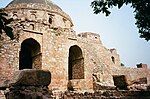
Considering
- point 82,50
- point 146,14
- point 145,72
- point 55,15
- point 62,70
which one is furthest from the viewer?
point 145,72

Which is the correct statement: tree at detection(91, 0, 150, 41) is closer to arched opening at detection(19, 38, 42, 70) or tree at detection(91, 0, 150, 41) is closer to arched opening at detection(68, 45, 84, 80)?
arched opening at detection(19, 38, 42, 70)

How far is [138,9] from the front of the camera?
30.4ft

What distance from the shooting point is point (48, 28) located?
18.6 metres

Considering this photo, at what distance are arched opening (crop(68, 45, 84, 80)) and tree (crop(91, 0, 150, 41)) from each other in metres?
11.0

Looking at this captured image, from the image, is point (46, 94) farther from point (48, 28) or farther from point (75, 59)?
point (75, 59)

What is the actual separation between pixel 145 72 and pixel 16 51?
21702mm

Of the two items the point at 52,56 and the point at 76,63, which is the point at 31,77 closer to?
the point at 52,56

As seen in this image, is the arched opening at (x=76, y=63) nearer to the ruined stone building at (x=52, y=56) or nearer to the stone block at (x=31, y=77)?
the ruined stone building at (x=52, y=56)

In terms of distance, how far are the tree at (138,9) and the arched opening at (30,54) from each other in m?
9.19

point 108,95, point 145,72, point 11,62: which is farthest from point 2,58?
point 145,72

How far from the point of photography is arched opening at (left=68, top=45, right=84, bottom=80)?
68.5 feet

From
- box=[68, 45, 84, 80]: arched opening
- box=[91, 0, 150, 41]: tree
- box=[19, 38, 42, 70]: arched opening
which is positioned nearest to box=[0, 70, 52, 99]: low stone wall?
box=[91, 0, 150, 41]: tree

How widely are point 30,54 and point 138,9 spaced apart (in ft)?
39.9

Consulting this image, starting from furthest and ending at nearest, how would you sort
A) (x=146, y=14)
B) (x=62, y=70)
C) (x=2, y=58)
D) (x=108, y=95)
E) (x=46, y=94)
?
(x=62, y=70)
(x=2, y=58)
(x=108, y=95)
(x=146, y=14)
(x=46, y=94)
